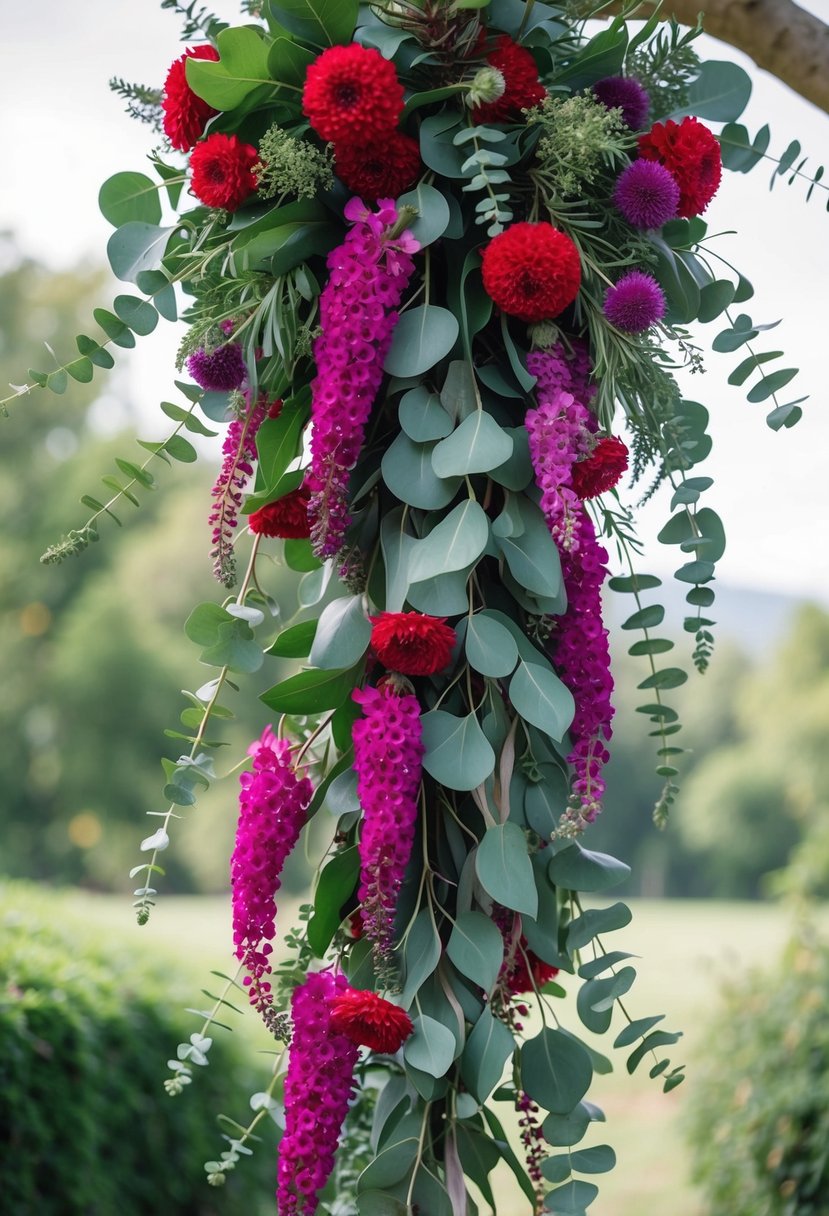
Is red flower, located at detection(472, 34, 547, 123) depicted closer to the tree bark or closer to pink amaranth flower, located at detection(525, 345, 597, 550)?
→ pink amaranth flower, located at detection(525, 345, 597, 550)

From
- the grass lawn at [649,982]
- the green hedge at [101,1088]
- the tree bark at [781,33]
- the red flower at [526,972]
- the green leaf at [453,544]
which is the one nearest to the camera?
the green leaf at [453,544]

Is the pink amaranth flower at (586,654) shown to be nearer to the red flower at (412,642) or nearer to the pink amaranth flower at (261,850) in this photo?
the red flower at (412,642)

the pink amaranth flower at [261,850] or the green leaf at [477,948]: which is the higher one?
the green leaf at [477,948]

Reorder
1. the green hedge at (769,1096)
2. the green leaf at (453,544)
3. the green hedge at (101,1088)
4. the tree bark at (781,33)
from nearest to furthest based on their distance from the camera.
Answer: the green leaf at (453,544) < the tree bark at (781,33) < the green hedge at (101,1088) < the green hedge at (769,1096)

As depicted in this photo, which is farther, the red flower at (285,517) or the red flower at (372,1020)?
the red flower at (285,517)

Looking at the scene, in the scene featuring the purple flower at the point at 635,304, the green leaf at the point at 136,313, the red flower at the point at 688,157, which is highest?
the red flower at the point at 688,157

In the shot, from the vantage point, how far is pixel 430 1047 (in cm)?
78

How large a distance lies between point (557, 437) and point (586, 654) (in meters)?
0.17

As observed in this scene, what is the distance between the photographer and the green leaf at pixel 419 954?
807 millimetres

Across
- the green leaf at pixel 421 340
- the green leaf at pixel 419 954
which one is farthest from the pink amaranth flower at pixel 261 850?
the green leaf at pixel 421 340

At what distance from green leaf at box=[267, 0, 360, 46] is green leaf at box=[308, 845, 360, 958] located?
649 mm

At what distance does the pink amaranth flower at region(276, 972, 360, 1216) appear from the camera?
0.80 m

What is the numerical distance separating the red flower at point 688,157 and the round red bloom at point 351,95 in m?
0.24

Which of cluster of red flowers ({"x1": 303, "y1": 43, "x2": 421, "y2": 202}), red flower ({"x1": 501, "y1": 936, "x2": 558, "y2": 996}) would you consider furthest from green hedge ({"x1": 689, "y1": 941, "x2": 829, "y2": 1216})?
cluster of red flowers ({"x1": 303, "y1": 43, "x2": 421, "y2": 202})
